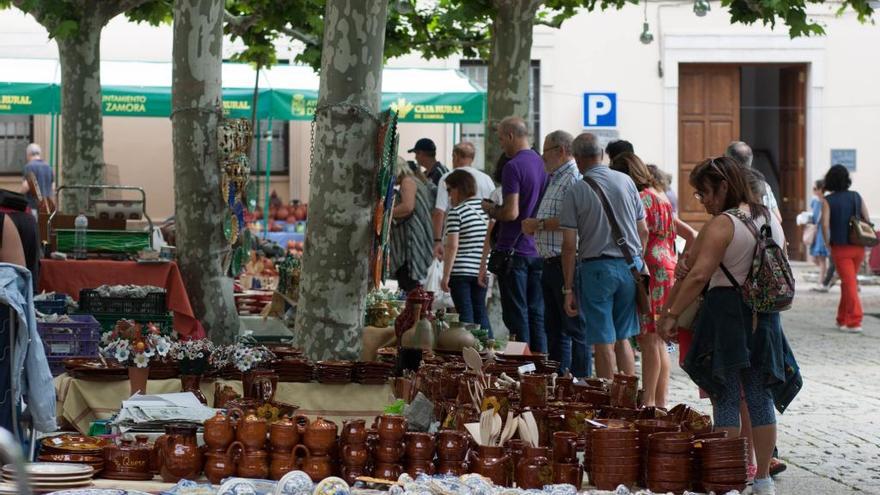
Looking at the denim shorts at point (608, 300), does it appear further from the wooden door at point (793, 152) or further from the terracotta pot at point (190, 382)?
the wooden door at point (793, 152)

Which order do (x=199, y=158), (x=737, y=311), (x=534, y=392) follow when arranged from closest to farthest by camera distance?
1. (x=534, y=392)
2. (x=737, y=311)
3. (x=199, y=158)

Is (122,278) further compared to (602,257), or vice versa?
(122,278)

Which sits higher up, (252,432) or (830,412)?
(252,432)

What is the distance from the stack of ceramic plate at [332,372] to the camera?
22.9 ft

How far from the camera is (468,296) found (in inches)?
442

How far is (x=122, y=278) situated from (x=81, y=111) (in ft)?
17.8

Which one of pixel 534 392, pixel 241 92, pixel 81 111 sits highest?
pixel 241 92

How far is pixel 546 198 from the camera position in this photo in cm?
959

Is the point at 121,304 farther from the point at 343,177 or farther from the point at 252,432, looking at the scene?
the point at 252,432

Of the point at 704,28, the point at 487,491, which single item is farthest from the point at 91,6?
the point at 704,28

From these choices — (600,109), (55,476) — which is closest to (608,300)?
(55,476)

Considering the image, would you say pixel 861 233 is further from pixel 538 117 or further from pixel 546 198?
pixel 538 117

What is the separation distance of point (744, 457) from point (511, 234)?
562 centimetres

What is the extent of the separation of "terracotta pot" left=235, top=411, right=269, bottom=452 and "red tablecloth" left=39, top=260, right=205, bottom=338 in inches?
191
